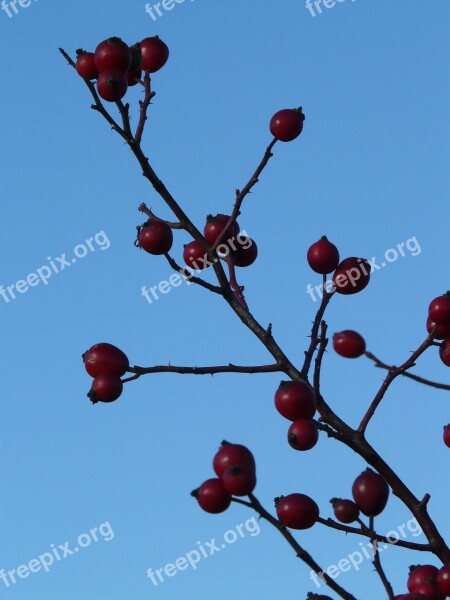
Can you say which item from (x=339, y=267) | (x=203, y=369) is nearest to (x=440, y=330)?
(x=339, y=267)

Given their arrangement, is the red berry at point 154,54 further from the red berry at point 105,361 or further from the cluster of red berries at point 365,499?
the cluster of red berries at point 365,499

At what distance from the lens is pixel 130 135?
3.88m

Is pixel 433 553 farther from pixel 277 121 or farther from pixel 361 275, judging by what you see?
pixel 277 121

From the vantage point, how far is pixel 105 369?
4.18m

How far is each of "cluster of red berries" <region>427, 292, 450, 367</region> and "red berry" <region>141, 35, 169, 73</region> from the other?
1.87 metres

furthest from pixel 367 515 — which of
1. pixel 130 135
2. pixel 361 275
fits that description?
pixel 130 135

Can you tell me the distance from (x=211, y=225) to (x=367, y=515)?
1593mm

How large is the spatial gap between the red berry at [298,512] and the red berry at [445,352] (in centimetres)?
109

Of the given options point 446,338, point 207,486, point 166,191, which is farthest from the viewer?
point 446,338

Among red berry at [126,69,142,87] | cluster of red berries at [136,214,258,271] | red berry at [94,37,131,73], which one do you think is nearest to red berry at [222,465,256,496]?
cluster of red berries at [136,214,258,271]

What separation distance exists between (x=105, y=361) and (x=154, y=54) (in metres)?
1.64

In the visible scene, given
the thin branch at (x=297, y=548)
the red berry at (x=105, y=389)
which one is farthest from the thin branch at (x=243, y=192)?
the thin branch at (x=297, y=548)

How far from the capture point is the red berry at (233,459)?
3016 millimetres

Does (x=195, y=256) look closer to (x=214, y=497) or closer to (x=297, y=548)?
(x=214, y=497)
